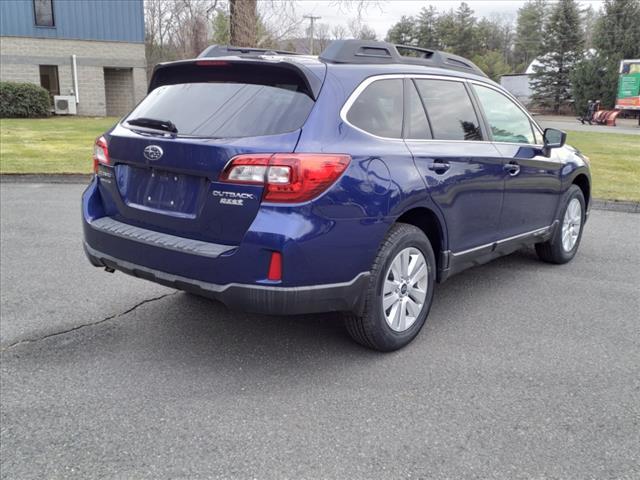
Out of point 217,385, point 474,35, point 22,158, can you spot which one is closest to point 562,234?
point 217,385

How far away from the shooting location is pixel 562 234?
19.3ft

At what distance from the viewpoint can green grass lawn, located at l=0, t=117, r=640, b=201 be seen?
10.9 metres

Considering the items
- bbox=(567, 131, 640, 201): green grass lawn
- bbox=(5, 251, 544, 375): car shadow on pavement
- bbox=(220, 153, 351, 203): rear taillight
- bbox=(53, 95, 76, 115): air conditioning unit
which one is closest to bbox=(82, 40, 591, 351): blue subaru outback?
bbox=(220, 153, 351, 203): rear taillight

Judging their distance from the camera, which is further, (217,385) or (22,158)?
(22,158)

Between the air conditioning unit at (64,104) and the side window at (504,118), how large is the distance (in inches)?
1030

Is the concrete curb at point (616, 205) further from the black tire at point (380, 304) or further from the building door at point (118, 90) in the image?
the building door at point (118, 90)

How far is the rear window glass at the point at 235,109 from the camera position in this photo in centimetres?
335

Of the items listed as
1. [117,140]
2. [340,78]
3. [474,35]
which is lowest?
[117,140]

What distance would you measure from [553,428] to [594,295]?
241cm

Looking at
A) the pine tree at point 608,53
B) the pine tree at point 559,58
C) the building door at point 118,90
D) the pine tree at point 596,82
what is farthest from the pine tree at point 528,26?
the building door at point 118,90

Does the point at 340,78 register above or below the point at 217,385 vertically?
above

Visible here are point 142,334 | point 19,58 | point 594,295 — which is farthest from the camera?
point 19,58

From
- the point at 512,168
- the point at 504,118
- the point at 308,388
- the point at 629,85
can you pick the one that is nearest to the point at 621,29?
the point at 629,85

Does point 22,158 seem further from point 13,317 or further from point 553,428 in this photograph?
point 553,428
